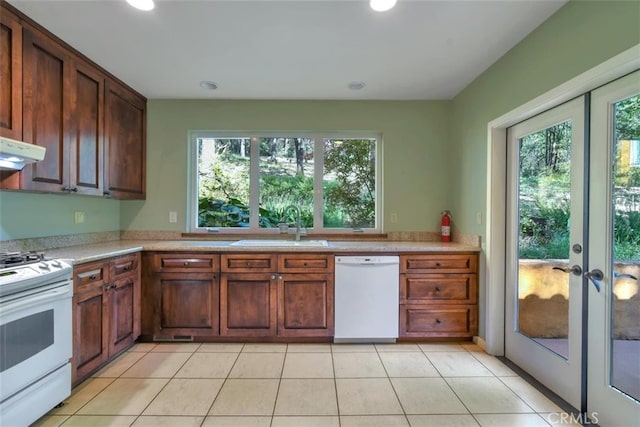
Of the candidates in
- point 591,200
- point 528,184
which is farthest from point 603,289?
point 528,184

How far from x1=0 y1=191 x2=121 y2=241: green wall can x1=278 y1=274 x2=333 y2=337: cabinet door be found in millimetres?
1887

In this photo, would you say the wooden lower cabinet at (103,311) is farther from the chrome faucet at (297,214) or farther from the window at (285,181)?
the chrome faucet at (297,214)

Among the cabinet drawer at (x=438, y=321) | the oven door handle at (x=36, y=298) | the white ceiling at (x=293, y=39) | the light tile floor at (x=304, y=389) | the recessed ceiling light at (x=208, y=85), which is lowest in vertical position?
the light tile floor at (x=304, y=389)

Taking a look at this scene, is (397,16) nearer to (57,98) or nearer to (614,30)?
(614,30)

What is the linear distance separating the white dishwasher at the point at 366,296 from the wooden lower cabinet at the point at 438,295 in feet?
0.34

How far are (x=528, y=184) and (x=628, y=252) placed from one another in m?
0.86

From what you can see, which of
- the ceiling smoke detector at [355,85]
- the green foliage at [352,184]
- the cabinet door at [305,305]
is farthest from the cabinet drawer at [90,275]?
the ceiling smoke detector at [355,85]

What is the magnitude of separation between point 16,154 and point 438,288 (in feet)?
10.0

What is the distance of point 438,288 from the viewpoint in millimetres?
2754

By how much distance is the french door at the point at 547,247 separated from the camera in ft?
6.05

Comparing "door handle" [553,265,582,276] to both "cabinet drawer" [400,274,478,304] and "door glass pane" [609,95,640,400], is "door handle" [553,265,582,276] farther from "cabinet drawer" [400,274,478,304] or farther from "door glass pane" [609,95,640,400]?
"cabinet drawer" [400,274,478,304]

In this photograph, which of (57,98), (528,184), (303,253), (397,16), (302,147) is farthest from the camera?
(302,147)

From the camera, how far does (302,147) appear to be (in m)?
3.43

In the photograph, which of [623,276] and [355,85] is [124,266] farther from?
[623,276]
